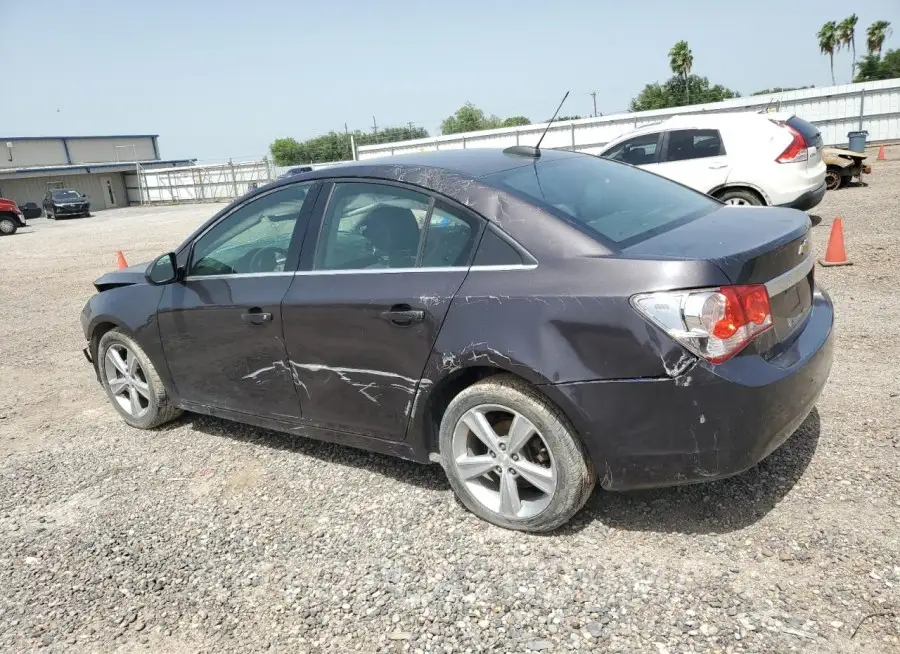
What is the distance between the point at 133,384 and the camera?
15.6 feet

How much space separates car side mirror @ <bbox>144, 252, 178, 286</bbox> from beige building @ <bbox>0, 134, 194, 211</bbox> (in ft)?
168

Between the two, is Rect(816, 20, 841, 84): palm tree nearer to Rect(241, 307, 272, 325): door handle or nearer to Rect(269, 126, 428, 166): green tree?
Rect(269, 126, 428, 166): green tree

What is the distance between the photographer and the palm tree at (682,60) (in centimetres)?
6106

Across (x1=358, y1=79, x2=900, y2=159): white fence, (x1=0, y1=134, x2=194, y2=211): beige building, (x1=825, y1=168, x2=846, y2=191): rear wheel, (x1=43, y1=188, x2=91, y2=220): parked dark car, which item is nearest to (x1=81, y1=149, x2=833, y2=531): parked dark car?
(x1=825, y1=168, x2=846, y2=191): rear wheel

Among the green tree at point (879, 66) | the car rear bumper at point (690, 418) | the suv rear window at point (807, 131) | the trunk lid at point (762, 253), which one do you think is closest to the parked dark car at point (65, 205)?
the suv rear window at point (807, 131)

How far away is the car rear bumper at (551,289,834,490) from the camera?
8.24 ft

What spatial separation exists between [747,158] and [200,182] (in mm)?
41086

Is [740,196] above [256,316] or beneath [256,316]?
beneath

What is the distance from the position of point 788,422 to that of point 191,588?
2.61 m

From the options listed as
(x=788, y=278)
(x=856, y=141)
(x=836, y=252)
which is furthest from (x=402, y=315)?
(x=856, y=141)

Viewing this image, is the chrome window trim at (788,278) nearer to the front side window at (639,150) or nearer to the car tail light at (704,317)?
the car tail light at (704,317)

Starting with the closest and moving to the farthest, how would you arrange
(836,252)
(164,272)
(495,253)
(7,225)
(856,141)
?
1. (495,253)
2. (164,272)
3. (836,252)
4. (856,141)
5. (7,225)

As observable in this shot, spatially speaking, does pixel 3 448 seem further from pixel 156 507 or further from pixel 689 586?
pixel 689 586

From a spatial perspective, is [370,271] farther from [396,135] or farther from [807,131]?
[396,135]
